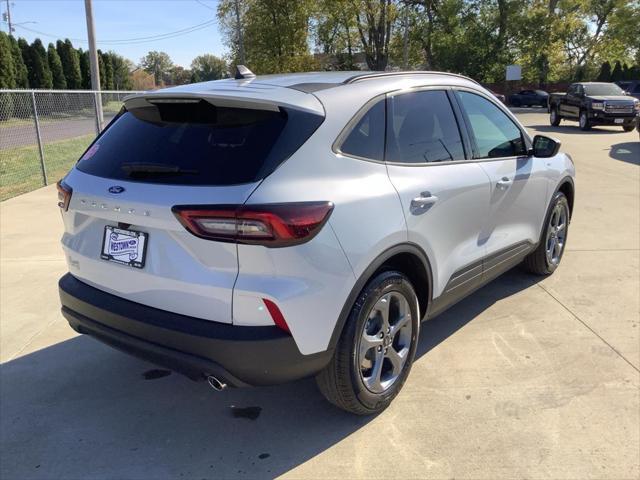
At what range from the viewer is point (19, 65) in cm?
3097

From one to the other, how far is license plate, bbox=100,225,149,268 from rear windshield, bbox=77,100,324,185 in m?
0.26

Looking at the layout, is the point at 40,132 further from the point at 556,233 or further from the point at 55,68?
the point at 55,68

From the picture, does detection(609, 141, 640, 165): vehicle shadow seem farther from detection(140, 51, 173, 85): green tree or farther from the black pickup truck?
detection(140, 51, 173, 85): green tree

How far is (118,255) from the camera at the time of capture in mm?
2648

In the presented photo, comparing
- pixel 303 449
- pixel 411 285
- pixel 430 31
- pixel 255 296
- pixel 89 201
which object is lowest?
pixel 303 449

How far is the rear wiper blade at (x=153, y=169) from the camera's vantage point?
98.3 inches

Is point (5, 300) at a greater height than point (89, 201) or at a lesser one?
lesser

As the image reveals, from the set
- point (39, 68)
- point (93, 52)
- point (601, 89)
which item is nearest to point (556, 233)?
point (93, 52)

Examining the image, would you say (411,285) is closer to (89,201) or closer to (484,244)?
(484,244)

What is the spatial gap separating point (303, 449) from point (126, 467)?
857mm

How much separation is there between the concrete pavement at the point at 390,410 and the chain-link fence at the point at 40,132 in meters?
6.55

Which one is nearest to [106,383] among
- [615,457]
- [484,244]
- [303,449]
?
[303,449]

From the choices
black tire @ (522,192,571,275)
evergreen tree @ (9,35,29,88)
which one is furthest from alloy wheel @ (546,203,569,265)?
evergreen tree @ (9,35,29,88)

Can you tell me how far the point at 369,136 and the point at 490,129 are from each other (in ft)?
5.06
